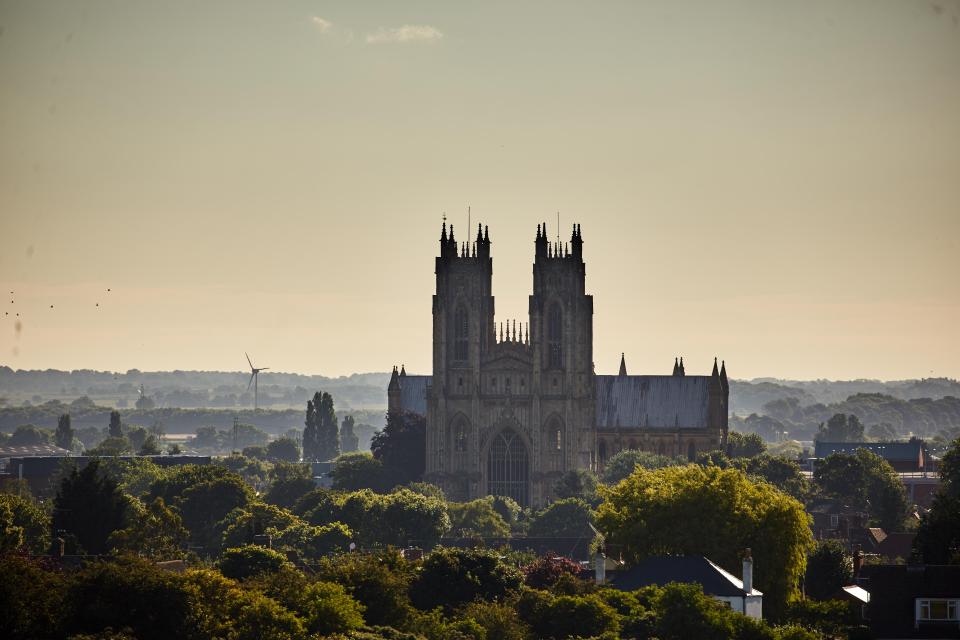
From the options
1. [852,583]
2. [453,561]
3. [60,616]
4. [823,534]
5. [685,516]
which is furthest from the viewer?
[823,534]

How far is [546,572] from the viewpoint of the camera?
109688 mm

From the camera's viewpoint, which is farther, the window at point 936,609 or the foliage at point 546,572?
the foliage at point 546,572

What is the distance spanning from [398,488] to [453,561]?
90.9 meters

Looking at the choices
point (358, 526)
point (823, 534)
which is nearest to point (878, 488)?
point (823, 534)

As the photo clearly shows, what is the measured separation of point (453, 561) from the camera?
103 meters

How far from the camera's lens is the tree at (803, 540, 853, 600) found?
121 metres

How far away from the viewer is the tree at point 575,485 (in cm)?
19562

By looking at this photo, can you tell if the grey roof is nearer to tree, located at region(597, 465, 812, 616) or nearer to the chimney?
the chimney

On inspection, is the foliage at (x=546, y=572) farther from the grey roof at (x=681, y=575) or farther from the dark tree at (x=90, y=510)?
the dark tree at (x=90, y=510)

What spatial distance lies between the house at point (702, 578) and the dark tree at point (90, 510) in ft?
159

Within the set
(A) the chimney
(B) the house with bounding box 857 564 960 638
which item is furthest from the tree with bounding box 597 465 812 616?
(B) the house with bounding box 857 564 960 638

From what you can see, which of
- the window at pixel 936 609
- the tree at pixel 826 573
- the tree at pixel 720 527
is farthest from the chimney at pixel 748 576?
the tree at pixel 826 573

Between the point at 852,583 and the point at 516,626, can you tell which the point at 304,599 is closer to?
the point at 516,626

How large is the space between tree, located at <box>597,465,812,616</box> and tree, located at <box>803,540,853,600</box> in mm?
7048
